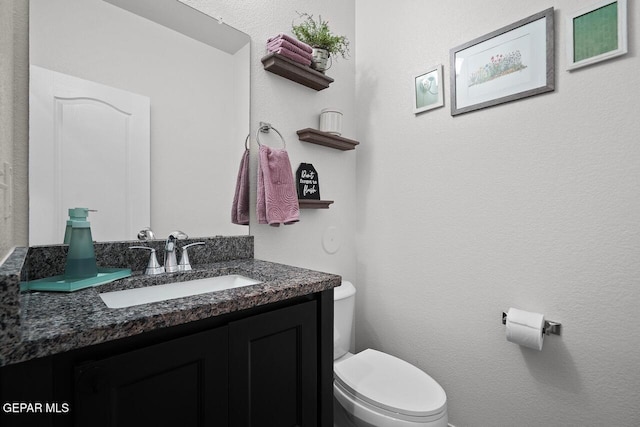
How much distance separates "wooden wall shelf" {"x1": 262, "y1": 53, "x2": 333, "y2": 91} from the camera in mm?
1447

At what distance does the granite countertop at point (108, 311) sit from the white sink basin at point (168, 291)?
0.02 m

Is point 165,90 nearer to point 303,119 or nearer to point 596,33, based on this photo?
point 303,119

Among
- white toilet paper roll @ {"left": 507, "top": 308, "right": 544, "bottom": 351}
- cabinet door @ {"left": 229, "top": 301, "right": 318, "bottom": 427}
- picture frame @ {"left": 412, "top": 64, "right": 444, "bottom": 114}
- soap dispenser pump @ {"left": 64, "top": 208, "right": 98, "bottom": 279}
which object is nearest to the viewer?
cabinet door @ {"left": 229, "top": 301, "right": 318, "bottom": 427}

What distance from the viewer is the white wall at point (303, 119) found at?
4.83ft

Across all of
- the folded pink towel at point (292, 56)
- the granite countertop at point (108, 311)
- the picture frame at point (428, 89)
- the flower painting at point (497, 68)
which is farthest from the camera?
the picture frame at point (428, 89)

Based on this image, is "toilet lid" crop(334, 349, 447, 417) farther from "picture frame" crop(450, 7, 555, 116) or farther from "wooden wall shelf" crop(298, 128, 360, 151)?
"picture frame" crop(450, 7, 555, 116)

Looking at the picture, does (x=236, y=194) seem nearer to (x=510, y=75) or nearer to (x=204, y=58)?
(x=204, y=58)

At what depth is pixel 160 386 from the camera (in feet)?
2.17

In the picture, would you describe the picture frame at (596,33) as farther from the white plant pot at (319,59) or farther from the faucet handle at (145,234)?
the faucet handle at (145,234)

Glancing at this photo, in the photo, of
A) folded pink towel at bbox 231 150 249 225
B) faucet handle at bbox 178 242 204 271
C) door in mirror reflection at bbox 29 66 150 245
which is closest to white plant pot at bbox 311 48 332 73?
folded pink towel at bbox 231 150 249 225

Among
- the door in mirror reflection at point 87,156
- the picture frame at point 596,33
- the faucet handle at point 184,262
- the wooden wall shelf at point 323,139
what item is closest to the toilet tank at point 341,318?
the faucet handle at point 184,262

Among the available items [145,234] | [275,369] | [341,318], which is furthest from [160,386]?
[341,318]

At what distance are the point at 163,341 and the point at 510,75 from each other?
1.60m

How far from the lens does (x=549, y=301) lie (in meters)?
1.22
